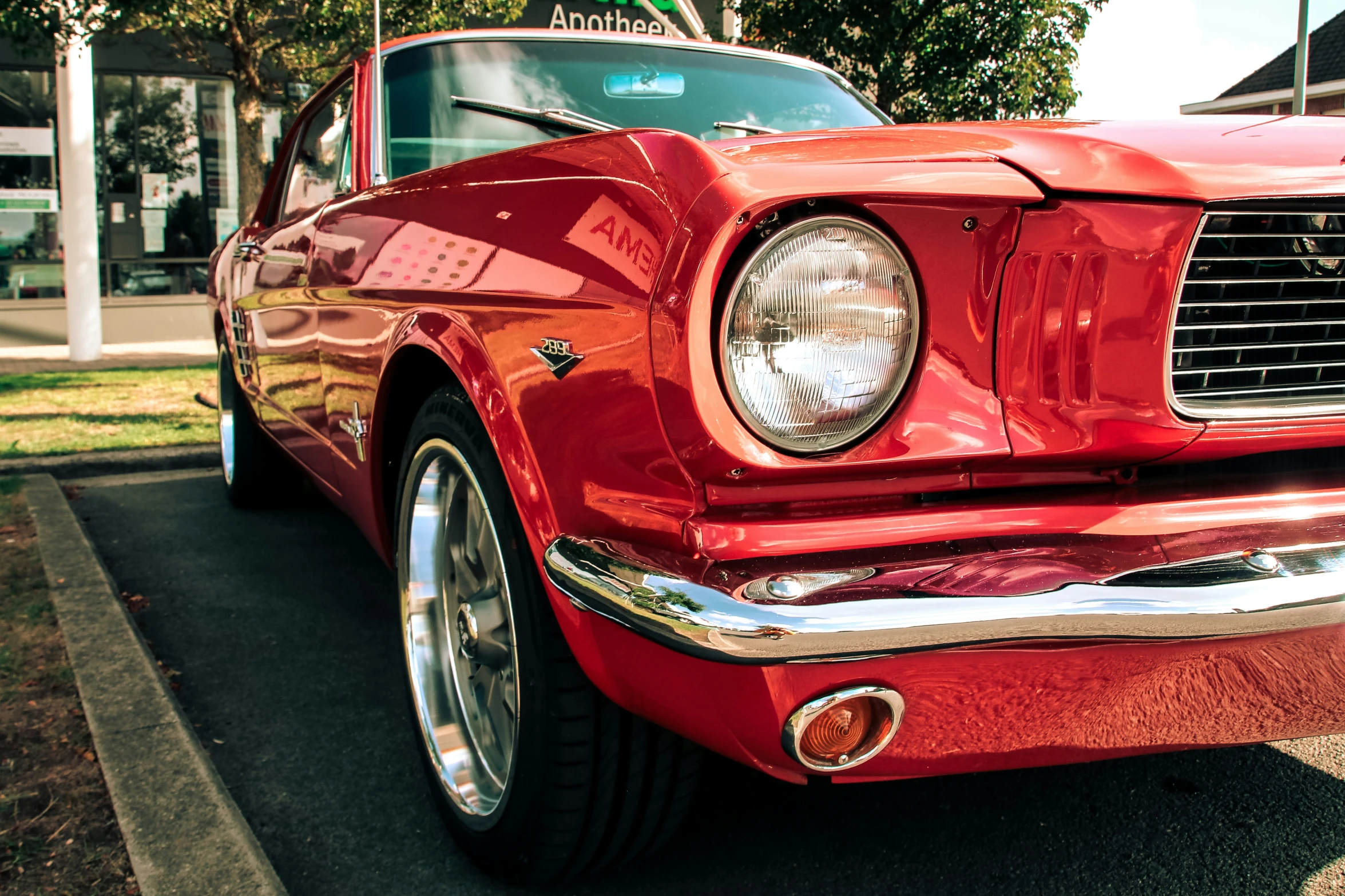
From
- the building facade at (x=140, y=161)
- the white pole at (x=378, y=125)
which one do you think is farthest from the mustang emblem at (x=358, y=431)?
the building facade at (x=140, y=161)

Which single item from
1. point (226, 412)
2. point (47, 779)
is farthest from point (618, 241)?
point (226, 412)

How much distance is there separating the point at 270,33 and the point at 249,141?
94cm

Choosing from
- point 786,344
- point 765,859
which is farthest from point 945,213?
point 765,859

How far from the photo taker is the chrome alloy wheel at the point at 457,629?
1981 millimetres

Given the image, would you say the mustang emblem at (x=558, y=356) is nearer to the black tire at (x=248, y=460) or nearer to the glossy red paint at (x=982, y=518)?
the glossy red paint at (x=982, y=518)

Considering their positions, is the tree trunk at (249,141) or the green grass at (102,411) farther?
the tree trunk at (249,141)

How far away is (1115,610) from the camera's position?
4.35 feet

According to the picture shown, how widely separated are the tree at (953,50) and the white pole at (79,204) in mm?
6405

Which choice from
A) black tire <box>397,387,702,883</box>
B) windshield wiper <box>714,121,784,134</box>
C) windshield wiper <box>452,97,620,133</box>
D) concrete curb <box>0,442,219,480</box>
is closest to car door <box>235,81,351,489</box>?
windshield wiper <box>452,97,620,133</box>

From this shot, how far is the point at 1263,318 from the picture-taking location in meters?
1.57

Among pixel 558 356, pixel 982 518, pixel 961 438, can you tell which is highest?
pixel 558 356

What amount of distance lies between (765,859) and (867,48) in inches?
243

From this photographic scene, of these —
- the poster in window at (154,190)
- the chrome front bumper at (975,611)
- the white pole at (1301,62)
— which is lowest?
the chrome front bumper at (975,611)

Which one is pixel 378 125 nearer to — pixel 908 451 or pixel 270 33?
pixel 908 451
